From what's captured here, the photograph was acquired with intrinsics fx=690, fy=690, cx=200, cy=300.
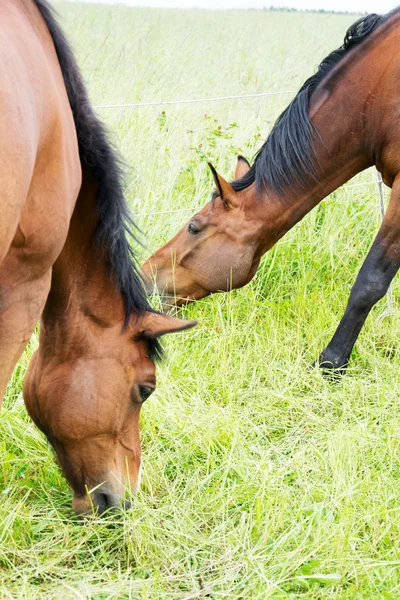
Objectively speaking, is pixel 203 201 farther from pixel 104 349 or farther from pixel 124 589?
pixel 124 589

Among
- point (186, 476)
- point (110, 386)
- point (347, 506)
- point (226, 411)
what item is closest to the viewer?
point (110, 386)

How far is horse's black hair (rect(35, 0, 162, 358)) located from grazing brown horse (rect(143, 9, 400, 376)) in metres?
1.73

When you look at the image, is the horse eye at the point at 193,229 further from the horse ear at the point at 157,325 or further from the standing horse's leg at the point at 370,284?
the horse ear at the point at 157,325

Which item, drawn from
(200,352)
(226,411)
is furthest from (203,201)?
(226,411)

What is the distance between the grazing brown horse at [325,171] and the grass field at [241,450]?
12.9 inches

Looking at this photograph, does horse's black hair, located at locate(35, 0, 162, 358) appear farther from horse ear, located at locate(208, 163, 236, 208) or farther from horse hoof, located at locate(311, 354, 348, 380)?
horse hoof, located at locate(311, 354, 348, 380)

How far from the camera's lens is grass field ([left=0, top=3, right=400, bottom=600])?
7.82 feet

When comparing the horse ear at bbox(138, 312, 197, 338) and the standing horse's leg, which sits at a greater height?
the horse ear at bbox(138, 312, 197, 338)

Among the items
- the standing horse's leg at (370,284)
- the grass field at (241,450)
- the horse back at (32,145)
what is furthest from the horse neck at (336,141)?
the horse back at (32,145)

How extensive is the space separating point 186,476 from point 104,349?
3.16 feet

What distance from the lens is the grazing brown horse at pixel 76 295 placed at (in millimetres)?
1893

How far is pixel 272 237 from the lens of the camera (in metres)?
4.22

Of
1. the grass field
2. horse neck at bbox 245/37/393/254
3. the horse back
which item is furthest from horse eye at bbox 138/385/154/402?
horse neck at bbox 245/37/393/254

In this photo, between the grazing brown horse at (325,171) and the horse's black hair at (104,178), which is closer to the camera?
the horse's black hair at (104,178)
